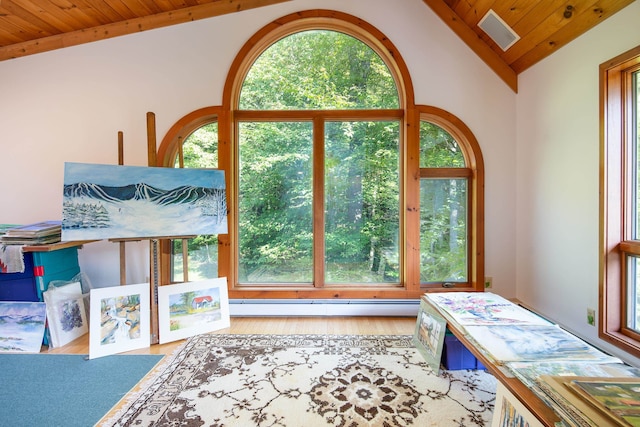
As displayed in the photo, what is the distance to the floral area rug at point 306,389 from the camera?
1.50 m

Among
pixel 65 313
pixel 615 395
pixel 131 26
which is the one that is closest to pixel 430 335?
pixel 615 395

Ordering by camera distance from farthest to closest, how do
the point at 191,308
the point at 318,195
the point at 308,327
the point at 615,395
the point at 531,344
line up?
the point at 318,195 → the point at 308,327 → the point at 191,308 → the point at 531,344 → the point at 615,395

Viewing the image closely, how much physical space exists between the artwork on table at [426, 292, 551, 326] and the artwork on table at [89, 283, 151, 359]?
2.27 m

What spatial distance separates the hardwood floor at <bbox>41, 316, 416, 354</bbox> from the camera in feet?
7.47

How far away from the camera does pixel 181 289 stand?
2396 mm

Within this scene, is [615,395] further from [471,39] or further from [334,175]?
[471,39]

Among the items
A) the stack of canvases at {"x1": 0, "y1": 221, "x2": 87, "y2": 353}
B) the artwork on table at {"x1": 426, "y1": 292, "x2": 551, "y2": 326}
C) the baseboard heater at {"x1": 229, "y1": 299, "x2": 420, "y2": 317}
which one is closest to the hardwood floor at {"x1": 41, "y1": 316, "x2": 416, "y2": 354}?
the baseboard heater at {"x1": 229, "y1": 299, "x2": 420, "y2": 317}

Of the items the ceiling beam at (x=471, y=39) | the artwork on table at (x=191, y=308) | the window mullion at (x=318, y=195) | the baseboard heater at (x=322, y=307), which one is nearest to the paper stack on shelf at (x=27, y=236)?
the artwork on table at (x=191, y=308)

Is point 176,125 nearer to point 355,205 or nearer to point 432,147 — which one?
point 355,205

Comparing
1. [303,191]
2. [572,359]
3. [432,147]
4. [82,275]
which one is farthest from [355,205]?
[82,275]

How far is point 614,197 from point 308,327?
2.53 metres

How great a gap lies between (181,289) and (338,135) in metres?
2.06

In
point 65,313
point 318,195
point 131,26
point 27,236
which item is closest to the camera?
point 27,236

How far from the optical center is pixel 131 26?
2729 mm
